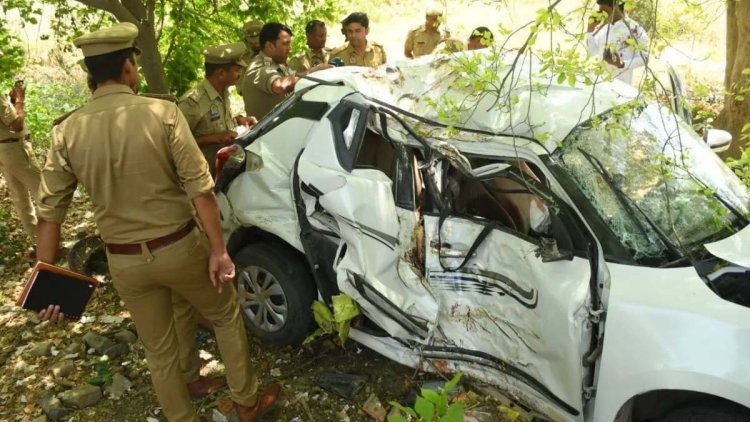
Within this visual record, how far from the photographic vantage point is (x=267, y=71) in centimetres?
465

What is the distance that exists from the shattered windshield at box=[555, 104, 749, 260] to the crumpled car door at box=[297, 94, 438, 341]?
881 millimetres

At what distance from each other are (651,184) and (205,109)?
298cm

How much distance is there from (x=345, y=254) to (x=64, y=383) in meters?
2.03

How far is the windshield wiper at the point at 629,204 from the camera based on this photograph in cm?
245

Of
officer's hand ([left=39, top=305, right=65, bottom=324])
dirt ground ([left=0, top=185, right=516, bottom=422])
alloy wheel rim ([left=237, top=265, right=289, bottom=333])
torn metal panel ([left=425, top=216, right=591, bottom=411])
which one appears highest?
officer's hand ([left=39, top=305, right=65, bottom=324])

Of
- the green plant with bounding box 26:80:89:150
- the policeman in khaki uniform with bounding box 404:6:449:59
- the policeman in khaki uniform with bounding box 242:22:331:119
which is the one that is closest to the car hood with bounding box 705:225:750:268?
the policeman in khaki uniform with bounding box 242:22:331:119

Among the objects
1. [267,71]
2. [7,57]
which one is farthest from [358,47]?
[7,57]

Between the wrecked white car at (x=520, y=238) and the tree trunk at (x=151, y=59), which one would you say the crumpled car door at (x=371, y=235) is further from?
the tree trunk at (x=151, y=59)

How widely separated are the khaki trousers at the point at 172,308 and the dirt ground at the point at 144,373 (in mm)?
358

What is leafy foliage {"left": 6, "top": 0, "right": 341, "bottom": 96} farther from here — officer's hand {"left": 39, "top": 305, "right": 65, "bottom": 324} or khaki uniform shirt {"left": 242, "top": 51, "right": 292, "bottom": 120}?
officer's hand {"left": 39, "top": 305, "right": 65, "bottom": 324}

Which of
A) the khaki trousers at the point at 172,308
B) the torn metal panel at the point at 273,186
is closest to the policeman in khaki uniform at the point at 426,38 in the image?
the torn metal panel at the point at 273,186

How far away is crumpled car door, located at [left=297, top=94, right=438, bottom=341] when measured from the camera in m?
2.89

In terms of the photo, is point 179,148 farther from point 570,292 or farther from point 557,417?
point 557,417

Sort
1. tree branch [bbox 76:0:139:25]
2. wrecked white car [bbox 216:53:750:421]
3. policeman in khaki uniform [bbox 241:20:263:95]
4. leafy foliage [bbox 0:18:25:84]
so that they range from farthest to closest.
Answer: policeman in khaki uniform [bbox 241:20:263:95]
leafy foliage [bbox 0:18:25:84]
tree branch [bbox 76:0:139:25]
wrecked white car [bbox 216:53:750:421]
